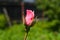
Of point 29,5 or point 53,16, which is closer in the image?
point 53,16

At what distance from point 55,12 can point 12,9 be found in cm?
466

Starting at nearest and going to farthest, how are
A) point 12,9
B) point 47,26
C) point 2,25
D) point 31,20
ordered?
point 31,20, point 47,26, point 2,25, point 12,9

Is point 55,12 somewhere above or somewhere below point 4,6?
above

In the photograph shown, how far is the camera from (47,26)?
29.4 feet

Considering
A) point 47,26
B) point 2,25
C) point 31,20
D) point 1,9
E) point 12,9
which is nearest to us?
point 31,20

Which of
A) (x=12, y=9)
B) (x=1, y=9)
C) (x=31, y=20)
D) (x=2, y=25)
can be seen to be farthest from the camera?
(x=12, y=9)

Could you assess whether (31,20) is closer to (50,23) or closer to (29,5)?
(50,23)

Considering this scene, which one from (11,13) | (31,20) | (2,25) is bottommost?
(11,13)

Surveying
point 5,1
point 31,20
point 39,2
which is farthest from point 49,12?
point 31,20

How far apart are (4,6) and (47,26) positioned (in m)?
4.54

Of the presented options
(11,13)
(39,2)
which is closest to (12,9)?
(11,13)

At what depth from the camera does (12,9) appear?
45.1ft

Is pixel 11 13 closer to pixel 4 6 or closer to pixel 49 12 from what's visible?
pixel 4 6

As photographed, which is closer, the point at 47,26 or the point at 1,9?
the point at 47,26
